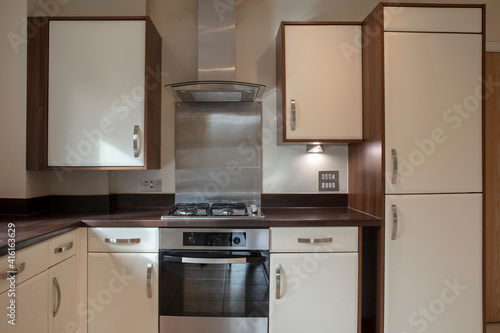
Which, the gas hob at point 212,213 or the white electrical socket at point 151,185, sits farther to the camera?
the white electrical socket at point 151,185

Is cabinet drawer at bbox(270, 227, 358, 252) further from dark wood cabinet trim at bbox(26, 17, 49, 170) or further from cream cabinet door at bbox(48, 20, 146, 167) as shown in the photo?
dark wood cabinet trim at bbox(26, 17, 49, 170)

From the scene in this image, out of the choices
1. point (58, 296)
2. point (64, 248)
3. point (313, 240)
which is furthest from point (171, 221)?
point (313, 240)

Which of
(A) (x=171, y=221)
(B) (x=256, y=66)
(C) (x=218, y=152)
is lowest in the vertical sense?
(A) (x=171, y=221)

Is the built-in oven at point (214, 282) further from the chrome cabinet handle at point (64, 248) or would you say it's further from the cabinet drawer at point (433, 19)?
the cabinet drawer at point (433, 19)

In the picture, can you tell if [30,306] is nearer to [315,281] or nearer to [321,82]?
[315,281]

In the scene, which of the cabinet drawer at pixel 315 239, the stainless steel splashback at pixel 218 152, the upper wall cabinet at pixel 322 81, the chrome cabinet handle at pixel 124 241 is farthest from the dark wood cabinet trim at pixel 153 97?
the cabinet drawer at pixel 315 239

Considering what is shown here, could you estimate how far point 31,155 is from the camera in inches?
82.5

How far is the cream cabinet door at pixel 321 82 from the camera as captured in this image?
2117 mm

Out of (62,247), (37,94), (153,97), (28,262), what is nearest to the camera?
(28,262)

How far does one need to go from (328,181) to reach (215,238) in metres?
1.02

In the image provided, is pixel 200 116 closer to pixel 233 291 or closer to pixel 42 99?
pixel 42 99

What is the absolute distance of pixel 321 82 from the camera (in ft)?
6.96

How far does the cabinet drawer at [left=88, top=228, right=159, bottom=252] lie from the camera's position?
1.89 meters

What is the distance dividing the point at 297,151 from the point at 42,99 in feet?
5.75
